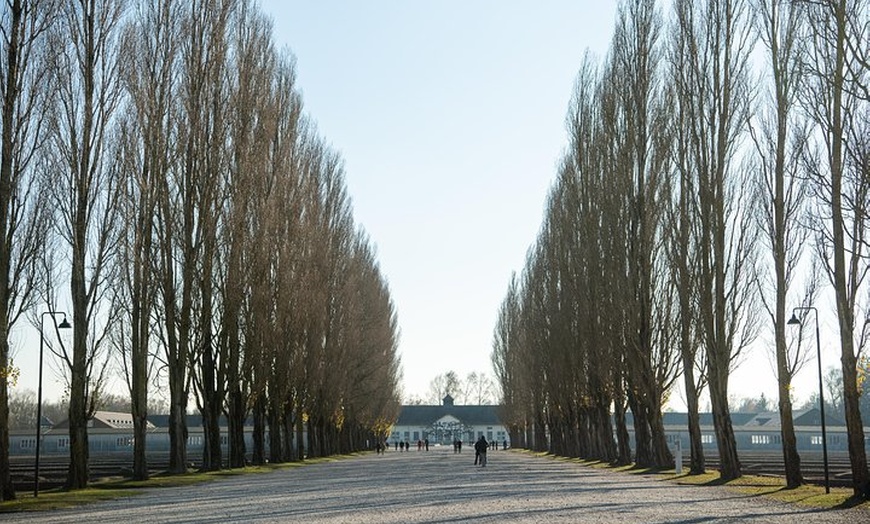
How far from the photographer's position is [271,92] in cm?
4250

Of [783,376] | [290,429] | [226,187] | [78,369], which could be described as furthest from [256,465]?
[783,376]

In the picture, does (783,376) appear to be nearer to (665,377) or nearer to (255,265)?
(665,377)

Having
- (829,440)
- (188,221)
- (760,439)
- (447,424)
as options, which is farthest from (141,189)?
(447,424)

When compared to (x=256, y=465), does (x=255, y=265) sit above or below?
above

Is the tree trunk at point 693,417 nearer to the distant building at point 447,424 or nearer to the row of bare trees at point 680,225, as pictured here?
the row of bare trees at point 680,225

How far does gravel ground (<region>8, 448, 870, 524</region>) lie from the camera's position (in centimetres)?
1614

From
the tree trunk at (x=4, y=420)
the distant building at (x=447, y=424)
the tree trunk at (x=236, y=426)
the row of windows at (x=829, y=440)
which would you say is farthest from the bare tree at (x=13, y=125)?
the distant building at (x=447, y=424)

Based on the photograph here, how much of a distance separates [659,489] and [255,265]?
58.3 feet

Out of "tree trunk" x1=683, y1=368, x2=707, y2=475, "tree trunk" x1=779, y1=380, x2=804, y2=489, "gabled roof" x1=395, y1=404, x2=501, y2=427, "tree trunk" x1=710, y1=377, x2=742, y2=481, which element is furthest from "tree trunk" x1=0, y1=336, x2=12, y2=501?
"gabled roof" x1=395, y1=404, x2=501, y2=427

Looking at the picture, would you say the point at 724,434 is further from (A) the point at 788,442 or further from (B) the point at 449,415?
(B) the point at 449,415

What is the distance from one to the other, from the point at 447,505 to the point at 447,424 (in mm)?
128854

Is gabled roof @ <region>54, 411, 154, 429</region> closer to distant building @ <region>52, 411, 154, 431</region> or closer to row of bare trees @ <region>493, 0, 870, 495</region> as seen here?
distant building @ <region>52, 411, 154, 431</region>

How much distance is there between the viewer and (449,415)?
483 feet

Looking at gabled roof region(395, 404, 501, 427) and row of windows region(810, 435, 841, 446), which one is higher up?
gabled roof region(395, 404, 501, 427)
